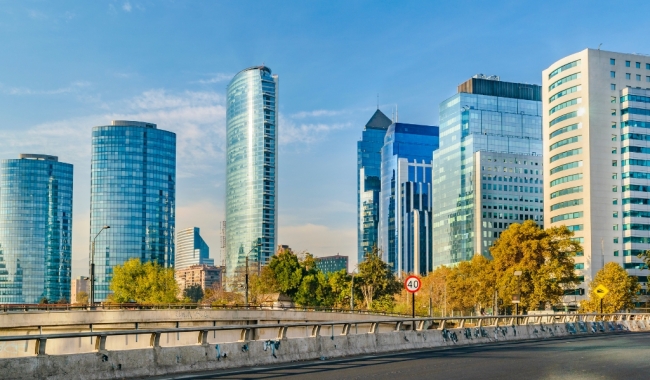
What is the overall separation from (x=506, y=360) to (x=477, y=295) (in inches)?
3527

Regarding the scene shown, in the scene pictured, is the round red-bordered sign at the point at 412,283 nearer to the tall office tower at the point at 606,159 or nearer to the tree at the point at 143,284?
the tree at the point at 143,284

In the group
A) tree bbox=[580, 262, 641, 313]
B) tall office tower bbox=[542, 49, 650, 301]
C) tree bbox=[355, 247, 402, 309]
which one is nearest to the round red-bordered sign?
tree bbox=[580, 262, 641, 313]

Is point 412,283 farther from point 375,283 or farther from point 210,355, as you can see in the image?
point 375,283

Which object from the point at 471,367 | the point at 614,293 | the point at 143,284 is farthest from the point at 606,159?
the point at 471,367

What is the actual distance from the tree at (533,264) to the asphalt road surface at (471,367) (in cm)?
6957

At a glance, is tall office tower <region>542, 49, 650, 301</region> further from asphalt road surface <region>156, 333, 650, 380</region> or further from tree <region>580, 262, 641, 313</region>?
asphalt road surface <region>156, 333, 650, 380</region>

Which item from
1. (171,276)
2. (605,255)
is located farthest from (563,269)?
(171,276)

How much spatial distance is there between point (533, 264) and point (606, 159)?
60402 mm

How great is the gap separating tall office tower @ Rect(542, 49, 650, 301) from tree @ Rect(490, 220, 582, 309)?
1833 inches

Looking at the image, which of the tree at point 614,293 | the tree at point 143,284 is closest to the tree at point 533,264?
the tree at point 614,293

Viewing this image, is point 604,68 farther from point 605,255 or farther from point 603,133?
point 605,255

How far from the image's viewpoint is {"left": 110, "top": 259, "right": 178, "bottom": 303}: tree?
5182 inches

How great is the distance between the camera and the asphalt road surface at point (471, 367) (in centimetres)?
1792

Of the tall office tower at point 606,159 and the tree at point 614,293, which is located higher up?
the tall office tower at point 606,159
